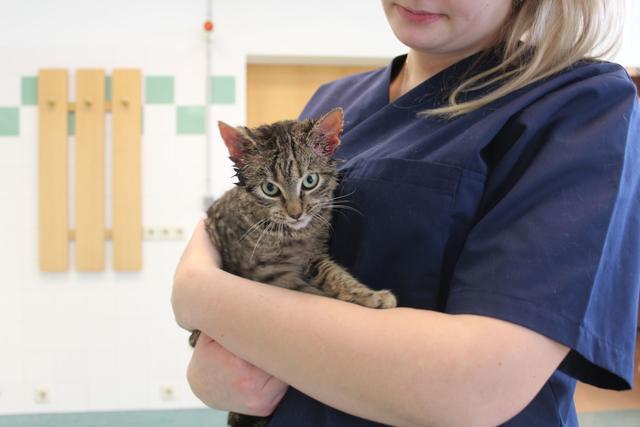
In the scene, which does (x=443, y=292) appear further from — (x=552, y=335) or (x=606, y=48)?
(x=606, y=48)

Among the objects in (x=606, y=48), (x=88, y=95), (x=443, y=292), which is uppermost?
(x=88, y=95)

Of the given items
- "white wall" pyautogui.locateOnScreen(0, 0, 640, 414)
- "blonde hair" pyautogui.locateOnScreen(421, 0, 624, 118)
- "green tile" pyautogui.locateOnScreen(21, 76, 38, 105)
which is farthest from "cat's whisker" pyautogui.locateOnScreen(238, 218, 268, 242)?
"green tile" pyautogui.locateOnScreen(21, 76, 38, 105)

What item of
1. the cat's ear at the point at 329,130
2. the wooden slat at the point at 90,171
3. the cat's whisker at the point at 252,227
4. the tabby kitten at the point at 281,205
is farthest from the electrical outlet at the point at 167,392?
the cat's ear at the point at 329,130

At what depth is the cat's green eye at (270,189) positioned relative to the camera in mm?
1237

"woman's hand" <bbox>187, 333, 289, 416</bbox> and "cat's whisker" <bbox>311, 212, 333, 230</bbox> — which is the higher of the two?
"cat's whisker" <bbox>311, 212, 333, 230</bbox>

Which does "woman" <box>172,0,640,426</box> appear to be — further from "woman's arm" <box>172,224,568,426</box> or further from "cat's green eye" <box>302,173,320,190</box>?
"cat's green eye" <box>302,173,320,190</box>

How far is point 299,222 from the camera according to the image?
122 centimetres

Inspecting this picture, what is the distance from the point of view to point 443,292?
0.88 meters

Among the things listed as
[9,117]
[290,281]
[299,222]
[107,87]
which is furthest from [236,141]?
[9,117]

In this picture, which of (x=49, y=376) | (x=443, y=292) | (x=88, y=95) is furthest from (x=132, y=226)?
(x=443, y=292)

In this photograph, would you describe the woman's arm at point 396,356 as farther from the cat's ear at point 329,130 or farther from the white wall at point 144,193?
the white wall at point 144,193

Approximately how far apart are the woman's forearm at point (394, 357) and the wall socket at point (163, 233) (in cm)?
307

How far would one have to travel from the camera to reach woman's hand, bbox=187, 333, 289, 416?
37.3 inches

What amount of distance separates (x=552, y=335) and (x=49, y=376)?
4004 millimetres
